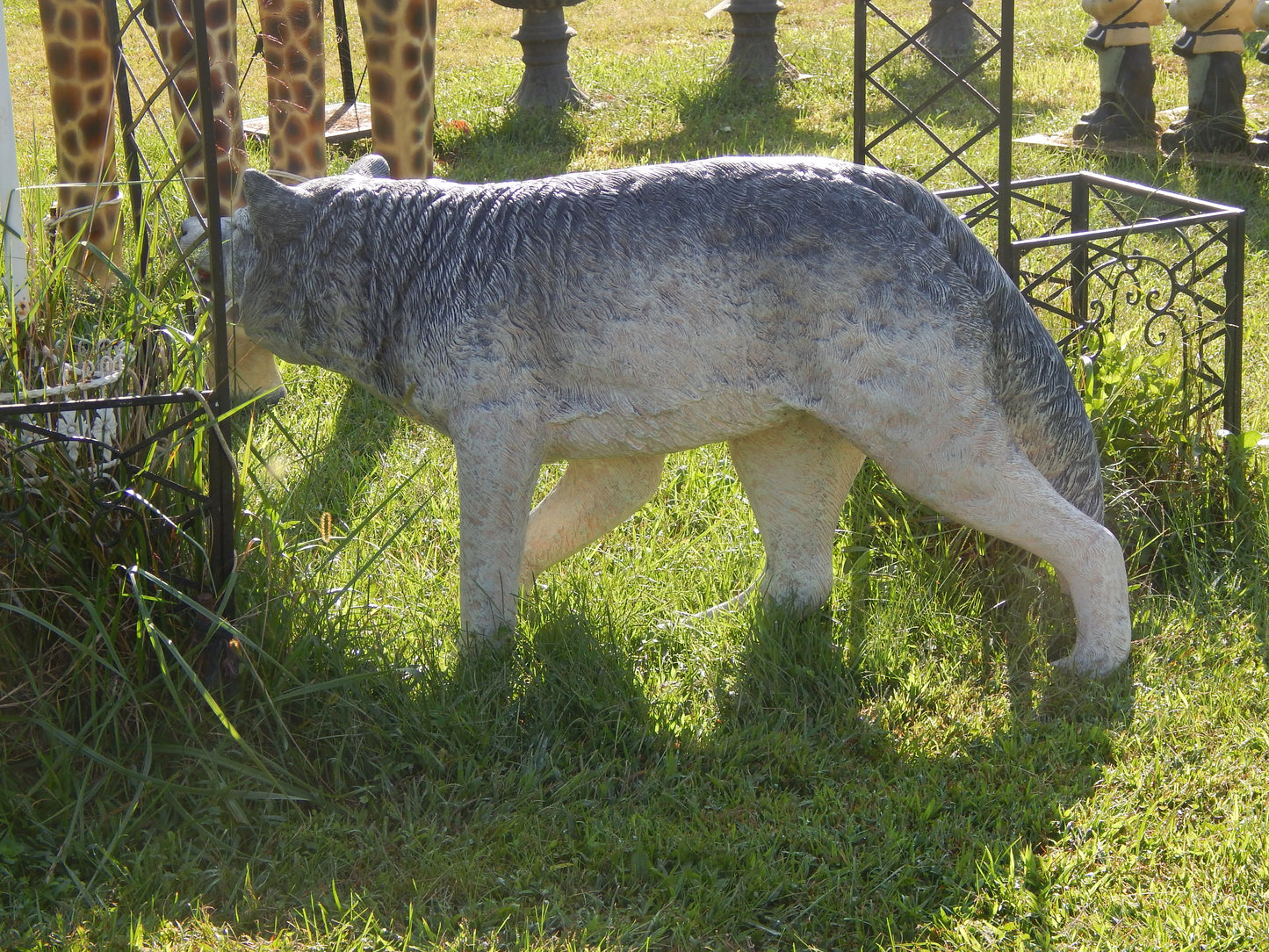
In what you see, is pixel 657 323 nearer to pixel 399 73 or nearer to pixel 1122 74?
pixel 399 73

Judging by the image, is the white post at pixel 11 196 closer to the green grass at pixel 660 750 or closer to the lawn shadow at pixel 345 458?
the green grass at pixel 660 750

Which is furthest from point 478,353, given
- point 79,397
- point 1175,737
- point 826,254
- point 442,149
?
point 442,149

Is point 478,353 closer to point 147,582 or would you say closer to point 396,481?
point 147,582

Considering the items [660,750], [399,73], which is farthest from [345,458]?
[660,750]

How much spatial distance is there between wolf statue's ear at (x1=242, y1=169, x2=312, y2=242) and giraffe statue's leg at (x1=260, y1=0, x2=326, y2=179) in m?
2.21

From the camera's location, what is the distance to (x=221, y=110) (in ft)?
15.4

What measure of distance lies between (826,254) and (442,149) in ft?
20.5

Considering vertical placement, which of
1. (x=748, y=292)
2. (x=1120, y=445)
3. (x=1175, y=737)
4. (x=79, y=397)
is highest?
(x=748, y=292)

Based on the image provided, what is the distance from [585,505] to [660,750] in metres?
0.77

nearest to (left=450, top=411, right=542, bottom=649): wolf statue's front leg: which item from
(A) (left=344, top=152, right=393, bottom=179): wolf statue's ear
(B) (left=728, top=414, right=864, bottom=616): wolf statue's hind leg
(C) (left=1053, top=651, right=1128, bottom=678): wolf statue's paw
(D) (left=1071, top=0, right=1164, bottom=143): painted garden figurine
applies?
(B) (left=728, top=414, right=864, bottom=616): wolf statue's hind leg

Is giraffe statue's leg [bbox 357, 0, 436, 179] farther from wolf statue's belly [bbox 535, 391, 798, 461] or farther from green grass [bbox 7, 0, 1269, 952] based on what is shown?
wolf statue's belly [bbox 535, 391, 798, 461]

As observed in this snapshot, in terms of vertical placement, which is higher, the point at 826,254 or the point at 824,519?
the point at 826,254

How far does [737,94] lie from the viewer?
9.70m

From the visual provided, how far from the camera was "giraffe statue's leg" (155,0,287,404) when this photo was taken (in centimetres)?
459
